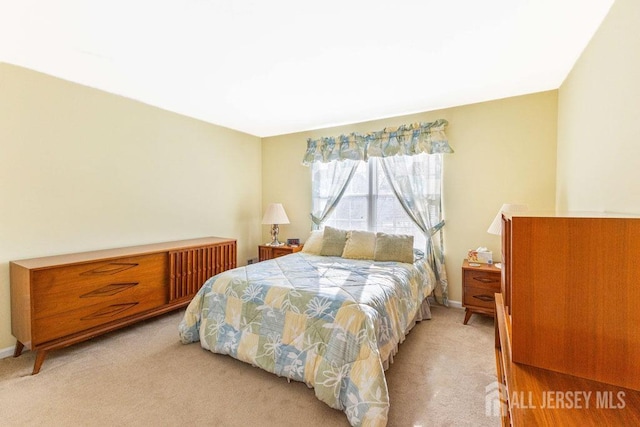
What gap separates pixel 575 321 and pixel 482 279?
2.05 metres

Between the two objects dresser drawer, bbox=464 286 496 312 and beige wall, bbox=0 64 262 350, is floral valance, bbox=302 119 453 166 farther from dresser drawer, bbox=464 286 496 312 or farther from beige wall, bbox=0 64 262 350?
dresser drawer, bbox=464 286 496 312

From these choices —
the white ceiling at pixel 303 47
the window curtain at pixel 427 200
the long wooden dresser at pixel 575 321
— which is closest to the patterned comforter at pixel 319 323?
the window curtain at pixel 427 200

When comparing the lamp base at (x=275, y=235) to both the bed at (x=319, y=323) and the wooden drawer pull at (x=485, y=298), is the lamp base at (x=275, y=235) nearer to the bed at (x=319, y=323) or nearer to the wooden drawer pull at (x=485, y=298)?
the bed at (x=319, y=323)

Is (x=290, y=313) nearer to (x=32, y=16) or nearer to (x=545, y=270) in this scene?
(x=545, y=270)

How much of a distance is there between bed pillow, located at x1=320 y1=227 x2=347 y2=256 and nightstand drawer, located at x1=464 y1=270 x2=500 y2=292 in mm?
1382

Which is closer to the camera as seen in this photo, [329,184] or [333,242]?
[333,242]

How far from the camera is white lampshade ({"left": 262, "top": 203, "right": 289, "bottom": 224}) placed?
Result: 13.4 feet

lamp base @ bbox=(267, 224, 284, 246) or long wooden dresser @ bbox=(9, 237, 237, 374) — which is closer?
long wooden dresser @ bbox=(9, 237, 237, 374)

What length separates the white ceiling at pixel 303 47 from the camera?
1.61 m

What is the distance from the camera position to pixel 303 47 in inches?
78.1

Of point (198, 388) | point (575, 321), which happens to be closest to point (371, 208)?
point (198, 388)

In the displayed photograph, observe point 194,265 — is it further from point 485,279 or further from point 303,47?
point 485,279

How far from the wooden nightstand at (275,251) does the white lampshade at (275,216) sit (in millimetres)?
377

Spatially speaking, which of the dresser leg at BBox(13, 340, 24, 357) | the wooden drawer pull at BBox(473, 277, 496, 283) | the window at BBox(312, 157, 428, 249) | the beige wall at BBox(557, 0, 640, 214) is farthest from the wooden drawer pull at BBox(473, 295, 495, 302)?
the dresser leg at BBox(13, 340, 24, 357)
